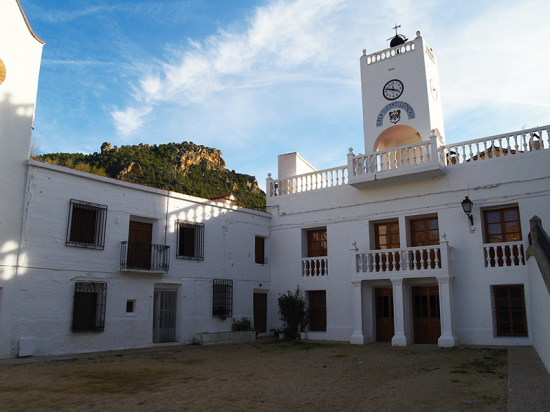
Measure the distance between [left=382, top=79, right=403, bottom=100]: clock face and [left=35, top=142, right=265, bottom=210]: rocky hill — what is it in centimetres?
1582

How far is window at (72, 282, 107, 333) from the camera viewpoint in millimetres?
11320

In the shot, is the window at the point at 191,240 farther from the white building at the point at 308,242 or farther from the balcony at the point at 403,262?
the balcony at the point at 403,262

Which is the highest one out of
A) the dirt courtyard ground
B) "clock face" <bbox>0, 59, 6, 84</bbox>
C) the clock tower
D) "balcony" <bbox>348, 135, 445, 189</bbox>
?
the clock tower

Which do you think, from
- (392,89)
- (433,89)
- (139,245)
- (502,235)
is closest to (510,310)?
(502,235)

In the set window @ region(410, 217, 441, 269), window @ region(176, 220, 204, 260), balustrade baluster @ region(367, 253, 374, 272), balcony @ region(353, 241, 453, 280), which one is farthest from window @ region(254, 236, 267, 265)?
window @ region(410, 217, 441, 269)

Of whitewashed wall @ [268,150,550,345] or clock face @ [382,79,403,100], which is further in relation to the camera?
clock face @ [382,79,403,100]

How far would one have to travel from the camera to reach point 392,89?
1579 cm

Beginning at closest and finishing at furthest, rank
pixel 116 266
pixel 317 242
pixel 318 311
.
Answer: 1. pixel 116 266
2. pixel 318 311
3. pixel 317 242

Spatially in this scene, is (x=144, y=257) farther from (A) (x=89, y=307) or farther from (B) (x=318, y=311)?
(B) (x=318, y=311)

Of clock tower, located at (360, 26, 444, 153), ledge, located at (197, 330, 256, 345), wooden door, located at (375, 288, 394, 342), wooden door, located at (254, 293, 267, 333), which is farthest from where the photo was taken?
wooden door, located at (254, 293, 267, 333)

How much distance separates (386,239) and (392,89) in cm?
524

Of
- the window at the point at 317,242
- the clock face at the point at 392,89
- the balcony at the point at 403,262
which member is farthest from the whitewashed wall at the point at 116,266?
the clock face at the point at 392,89

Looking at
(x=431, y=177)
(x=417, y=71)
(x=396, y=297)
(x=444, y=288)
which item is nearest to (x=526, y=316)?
(x=444, y=288)

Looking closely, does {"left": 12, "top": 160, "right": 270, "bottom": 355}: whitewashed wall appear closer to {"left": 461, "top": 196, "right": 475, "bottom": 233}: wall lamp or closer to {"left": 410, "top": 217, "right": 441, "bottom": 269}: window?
{"left": 410, "top": 217, "right": 441, "bottom": 269}: window
